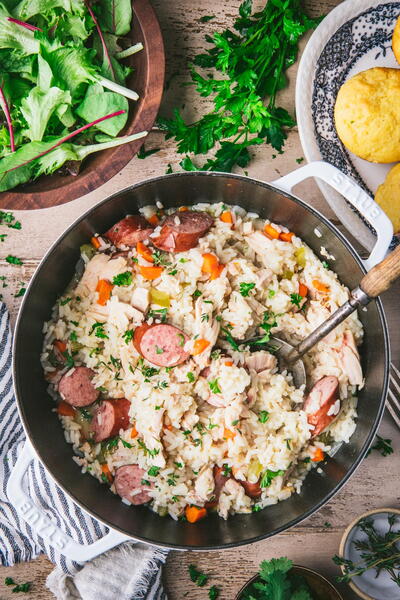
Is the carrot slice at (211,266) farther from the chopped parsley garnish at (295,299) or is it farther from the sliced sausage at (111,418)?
the sliced sausage at (111,418)

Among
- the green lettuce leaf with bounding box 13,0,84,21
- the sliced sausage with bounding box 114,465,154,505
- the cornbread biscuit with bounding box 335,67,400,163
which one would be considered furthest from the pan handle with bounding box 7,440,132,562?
the cornbread biscuit with bounding box 335,67,400,163

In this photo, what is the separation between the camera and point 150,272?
2.29 metres

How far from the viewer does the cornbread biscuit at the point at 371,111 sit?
2279mm

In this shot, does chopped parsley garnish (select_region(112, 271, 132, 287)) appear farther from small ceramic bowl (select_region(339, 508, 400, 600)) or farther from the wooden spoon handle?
small ceramic bowl (select_region(339, 508, 400, 600))

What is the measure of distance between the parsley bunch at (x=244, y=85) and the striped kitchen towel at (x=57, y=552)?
46.5 inches

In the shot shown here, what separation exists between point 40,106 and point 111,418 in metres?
1.27

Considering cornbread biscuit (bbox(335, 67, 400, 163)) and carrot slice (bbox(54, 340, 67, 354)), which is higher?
cornbread biscuit (bbox(335, 67, 400, 163))

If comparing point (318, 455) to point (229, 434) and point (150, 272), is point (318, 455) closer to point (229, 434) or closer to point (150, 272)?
point (229, 434)

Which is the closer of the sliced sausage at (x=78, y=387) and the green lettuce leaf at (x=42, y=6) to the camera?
the green lettuce leaf at (x=42, y=6)

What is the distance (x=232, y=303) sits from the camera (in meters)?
2.21

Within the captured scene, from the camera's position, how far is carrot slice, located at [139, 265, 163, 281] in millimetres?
2283

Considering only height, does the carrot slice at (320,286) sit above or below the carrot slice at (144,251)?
above

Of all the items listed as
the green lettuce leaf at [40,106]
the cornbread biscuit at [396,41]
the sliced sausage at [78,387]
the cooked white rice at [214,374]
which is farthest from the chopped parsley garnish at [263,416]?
the cornbread biscuit at [396,41]

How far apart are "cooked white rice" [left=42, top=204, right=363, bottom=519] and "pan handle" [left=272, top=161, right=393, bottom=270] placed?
0.27 meters
